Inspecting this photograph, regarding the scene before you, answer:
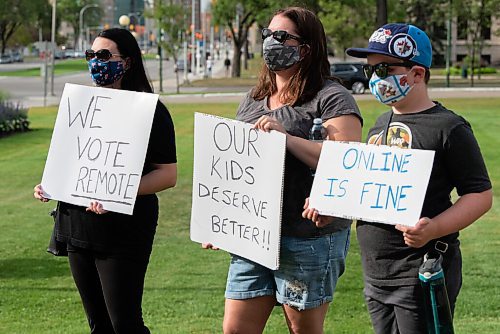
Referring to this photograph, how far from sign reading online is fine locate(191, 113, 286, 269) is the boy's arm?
65cm

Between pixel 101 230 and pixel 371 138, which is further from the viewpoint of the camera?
pixel 101 230

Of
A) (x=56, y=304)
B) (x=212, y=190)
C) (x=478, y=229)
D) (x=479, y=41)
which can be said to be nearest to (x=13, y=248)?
(x=56, y=304)

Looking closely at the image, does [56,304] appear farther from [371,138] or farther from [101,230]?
[371,138]

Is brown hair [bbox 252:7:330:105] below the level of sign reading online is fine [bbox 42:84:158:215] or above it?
above

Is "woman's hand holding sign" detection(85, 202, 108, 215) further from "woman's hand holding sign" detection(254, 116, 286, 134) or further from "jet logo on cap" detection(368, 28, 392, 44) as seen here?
"jet logo on cap" detection(368, 28, 392, 44)

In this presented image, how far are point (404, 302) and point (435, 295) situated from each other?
0.17m

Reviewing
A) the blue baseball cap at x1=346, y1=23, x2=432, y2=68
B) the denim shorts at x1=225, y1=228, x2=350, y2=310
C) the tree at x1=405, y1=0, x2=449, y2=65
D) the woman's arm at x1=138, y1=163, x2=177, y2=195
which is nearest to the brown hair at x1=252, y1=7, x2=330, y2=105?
the blue baseball cap at x1=346, y1=23, x2=432, y2=68

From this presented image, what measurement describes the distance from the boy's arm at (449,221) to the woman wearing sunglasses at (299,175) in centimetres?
55

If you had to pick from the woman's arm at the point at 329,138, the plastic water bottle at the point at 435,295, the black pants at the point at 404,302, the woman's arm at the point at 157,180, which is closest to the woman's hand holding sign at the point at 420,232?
the plastic water bottle at the point at 435,295

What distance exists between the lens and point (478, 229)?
10.6m

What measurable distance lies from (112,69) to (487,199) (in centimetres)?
189

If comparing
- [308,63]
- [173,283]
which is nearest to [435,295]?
[308,63]

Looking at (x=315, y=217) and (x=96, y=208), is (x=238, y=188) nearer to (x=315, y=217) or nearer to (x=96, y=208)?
(x=315, y=217)

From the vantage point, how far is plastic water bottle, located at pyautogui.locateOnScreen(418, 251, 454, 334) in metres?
3.57
